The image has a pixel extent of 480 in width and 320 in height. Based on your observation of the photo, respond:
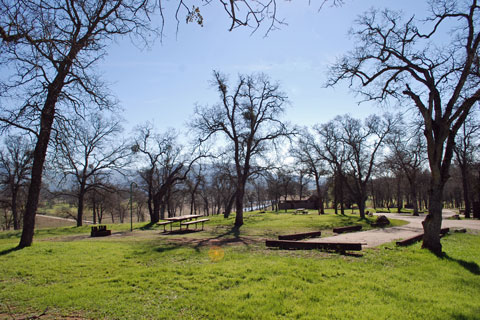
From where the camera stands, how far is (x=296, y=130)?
2161 cm

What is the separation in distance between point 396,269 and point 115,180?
3116 cm

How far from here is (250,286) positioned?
17.7 ft

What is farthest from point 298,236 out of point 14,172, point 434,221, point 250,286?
point 14,172

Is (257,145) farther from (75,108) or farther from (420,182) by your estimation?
(420,182)

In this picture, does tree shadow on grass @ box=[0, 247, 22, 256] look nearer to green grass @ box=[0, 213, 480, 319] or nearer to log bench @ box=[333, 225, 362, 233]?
green grass @ box=[0, 213, 480, 319]

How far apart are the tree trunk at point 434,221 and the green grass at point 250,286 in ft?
1.79

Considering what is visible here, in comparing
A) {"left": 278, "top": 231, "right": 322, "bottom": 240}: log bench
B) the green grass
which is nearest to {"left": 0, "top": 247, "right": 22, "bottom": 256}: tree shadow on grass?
the green grass

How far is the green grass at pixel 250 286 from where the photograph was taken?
14.1ft

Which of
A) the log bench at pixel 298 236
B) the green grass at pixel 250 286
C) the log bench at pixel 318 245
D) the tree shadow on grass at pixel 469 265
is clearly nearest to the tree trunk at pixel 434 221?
the green grass at pixel 250 286

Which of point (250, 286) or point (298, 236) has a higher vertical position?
point (250, 286)

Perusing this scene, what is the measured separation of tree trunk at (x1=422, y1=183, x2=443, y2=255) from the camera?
8.68 m

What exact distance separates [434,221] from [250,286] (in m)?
7.13

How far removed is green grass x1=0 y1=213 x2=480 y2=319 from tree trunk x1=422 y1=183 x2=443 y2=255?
1.79 feet

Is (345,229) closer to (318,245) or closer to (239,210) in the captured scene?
(318,245)
